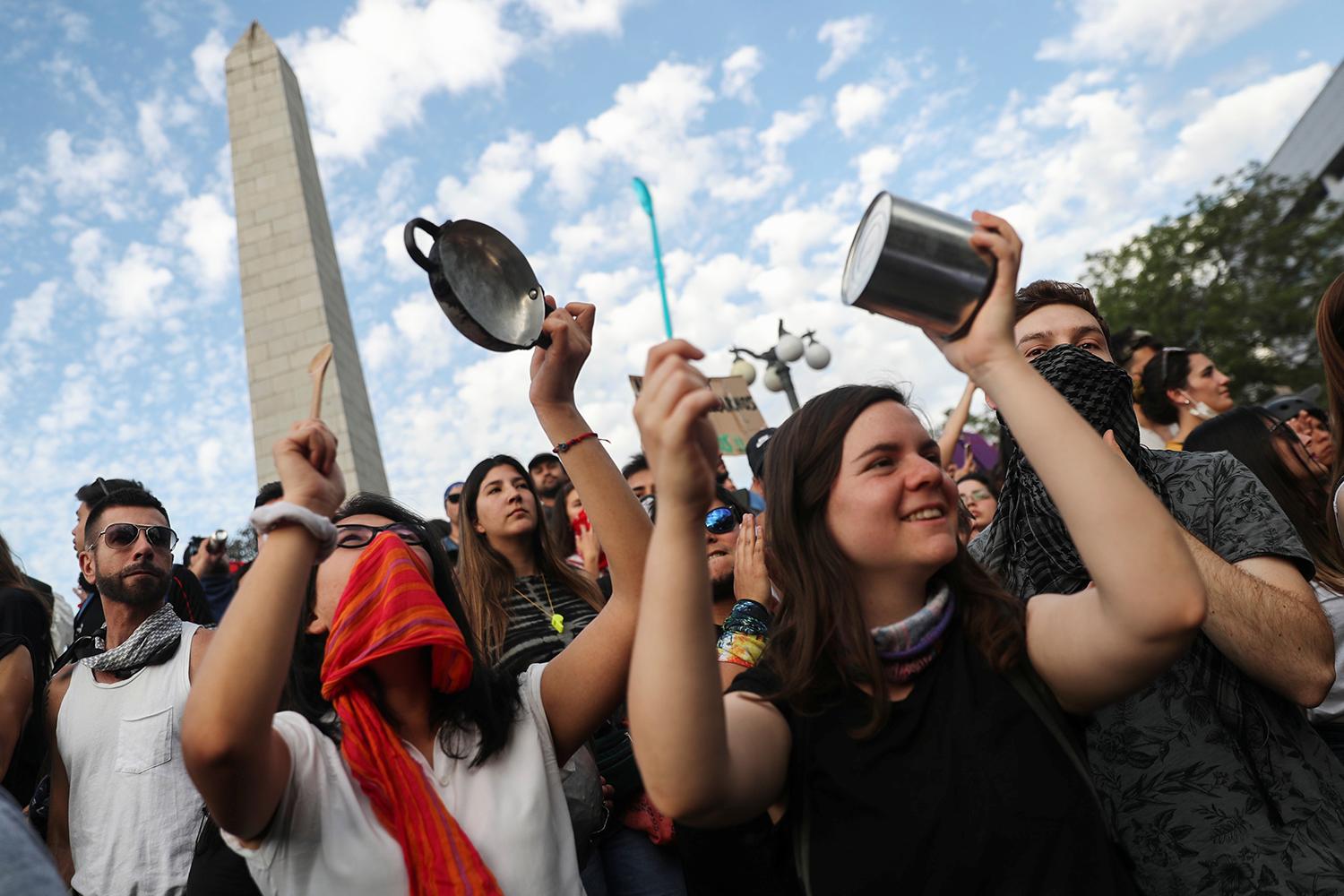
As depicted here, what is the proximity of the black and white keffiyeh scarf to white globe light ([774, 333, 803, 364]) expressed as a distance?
31.6 ft

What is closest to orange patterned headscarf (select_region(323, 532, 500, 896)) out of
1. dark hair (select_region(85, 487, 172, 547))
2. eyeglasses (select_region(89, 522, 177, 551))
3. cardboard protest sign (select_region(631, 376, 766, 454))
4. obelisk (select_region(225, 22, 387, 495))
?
eyeglasses (select_region(89, 522, 177, 551))

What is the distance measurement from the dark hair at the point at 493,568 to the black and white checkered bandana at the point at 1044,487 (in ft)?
6.61

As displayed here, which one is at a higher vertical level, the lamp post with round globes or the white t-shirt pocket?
the lamp post with round globes

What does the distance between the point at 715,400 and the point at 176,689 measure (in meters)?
2.80

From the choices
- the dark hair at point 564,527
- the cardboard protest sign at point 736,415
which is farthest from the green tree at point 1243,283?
the dark hair at point 564,527

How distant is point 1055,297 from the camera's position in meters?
2.82

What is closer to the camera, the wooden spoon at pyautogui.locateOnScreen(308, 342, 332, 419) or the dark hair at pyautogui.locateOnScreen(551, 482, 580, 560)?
the wooden spoon at pyautogui.locateOnScreen(308, 342, 332, 419)

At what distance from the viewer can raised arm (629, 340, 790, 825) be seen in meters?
1.48

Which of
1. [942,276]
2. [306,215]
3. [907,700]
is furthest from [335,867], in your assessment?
[306,215]

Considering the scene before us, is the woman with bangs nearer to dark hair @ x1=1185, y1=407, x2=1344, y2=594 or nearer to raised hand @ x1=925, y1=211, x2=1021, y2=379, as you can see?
raised hand @ x1=925, y1=211, x2=1021, y2=379

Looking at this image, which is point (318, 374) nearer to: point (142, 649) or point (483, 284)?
point (483, 284)

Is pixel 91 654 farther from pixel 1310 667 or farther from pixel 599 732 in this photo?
pixel 1310 667

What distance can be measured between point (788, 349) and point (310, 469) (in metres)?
11.1

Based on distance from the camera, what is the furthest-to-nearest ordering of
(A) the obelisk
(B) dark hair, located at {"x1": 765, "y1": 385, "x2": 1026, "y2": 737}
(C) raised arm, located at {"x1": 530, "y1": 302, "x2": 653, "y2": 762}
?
1. (A) the obelisk
2. (C) raised arm, located at {"x1": 530, "y1": 302, "x2": 653, "y2": 762}
3. (B) dark hair, located at {"x1": 765, "y1": 385, "x2": 1026, "y2": 737}
